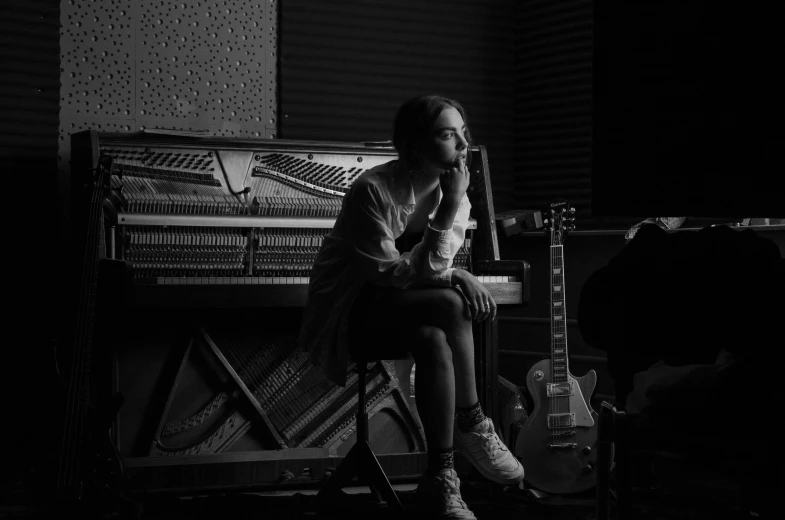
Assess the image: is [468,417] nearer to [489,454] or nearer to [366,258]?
[489,454]

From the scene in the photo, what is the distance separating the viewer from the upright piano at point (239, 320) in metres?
3.68

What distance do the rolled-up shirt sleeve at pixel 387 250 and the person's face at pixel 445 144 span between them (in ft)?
0.73

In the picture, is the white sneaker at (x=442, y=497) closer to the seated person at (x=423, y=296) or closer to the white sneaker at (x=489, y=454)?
the seated person at (x=423, y=296)

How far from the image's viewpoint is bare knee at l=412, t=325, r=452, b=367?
289cm

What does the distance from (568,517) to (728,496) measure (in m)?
0.80

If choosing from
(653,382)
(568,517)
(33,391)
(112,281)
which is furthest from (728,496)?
(33,391)

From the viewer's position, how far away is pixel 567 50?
197 inches

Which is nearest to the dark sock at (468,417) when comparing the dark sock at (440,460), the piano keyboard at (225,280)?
the dark sock at (440,460)

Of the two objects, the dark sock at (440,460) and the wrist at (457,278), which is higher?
the wrist at (457,278)

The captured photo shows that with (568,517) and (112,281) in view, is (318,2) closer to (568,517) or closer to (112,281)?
(112,281)

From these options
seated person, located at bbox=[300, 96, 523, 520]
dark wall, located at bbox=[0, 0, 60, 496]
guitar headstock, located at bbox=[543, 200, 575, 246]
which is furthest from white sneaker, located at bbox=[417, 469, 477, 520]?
dark wall, located at bbox=[0, 0, 60, 496]

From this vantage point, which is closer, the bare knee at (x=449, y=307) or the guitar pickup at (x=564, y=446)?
the bare knee at (x=449, y=307)

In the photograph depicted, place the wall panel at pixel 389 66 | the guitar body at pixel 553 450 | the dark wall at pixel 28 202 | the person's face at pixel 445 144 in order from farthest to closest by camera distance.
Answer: the wall panel at pixel 389 66 → the dark wall at pixel 28 202 → the guitar body at pixel 553 450 → the person's face at pixel 445 144

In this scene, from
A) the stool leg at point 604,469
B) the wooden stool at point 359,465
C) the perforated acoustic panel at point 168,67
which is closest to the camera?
the stool leg at point 604,469
